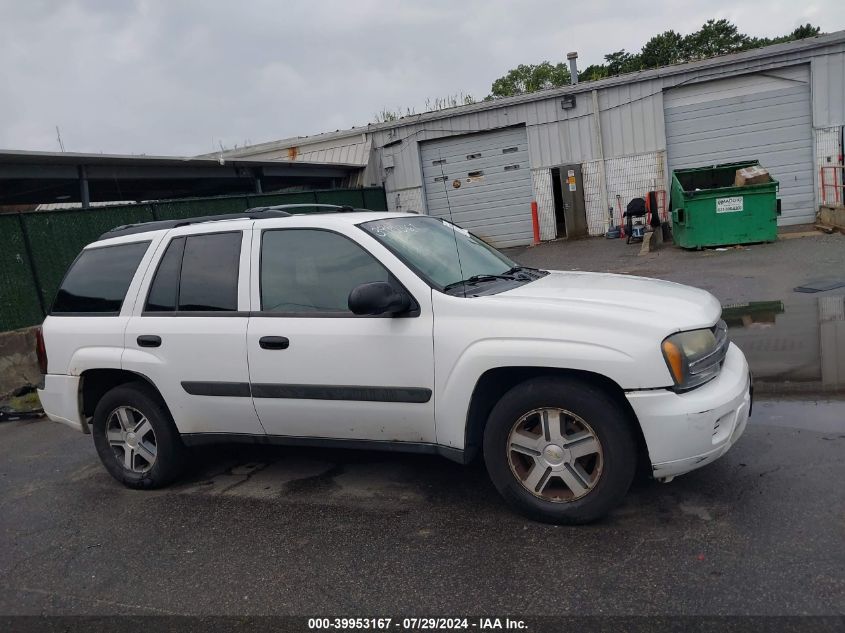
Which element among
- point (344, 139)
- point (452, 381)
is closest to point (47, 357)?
point (452, 381)

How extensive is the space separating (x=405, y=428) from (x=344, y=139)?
19878 mm

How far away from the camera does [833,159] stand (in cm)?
1739

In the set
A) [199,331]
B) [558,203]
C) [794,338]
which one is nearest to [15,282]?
[199,331]

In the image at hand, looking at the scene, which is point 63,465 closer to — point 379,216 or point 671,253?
point 379,216

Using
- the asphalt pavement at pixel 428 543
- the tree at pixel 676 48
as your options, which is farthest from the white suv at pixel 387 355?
the tree at pixel 676 48

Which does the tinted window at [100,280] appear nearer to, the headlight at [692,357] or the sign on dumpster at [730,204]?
the headlight at [692,357]

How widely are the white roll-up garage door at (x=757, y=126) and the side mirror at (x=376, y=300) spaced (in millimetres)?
17306

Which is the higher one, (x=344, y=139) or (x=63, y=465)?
(x=344, y=139)

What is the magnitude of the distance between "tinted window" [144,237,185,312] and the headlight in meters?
3.11

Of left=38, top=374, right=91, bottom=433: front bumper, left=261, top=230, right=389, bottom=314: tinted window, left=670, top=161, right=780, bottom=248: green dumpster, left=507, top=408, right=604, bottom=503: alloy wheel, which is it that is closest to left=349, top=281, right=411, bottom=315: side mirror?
left=261, top=230, right=389, bottom=314: tinted window

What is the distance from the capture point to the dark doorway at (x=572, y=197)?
65.0 ft

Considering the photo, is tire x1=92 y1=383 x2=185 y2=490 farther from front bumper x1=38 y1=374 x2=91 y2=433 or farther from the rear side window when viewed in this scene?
the rear side window

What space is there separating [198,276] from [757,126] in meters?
17.6

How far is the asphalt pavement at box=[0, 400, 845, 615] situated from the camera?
118 inches
